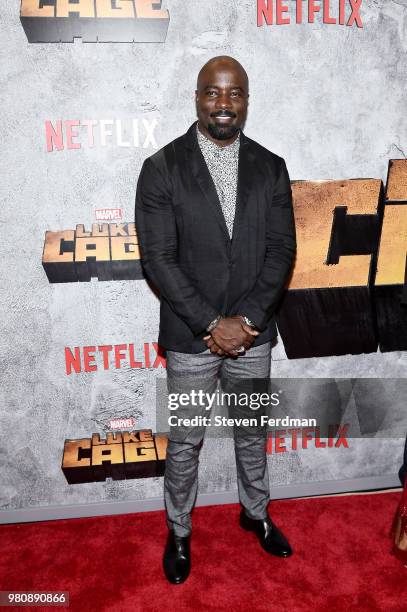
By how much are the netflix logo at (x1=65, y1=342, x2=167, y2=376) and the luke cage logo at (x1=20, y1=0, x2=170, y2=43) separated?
1.29m

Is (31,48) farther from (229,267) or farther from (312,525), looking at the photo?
(312,525)

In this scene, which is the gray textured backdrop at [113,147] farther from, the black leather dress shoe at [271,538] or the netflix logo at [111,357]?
the black leather dress shoe at [271,538]

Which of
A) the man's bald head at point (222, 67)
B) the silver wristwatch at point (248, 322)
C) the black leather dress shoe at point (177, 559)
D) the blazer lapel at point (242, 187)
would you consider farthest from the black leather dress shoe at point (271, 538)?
the man's bald head at point (222, 67)

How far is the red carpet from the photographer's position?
212 centimetres

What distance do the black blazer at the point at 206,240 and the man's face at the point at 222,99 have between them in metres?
0.10

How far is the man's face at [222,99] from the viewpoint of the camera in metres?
1.91

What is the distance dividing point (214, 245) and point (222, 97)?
525mm

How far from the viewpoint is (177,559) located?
225 cm

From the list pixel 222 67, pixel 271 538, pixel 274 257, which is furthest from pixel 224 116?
pixel 271 538

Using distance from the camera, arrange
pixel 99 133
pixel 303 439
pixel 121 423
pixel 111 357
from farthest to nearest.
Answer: pixel 303 439
pixel 121 423
pixel 111 357
pixel 99 133

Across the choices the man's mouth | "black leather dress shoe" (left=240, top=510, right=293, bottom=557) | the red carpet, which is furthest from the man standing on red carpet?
"black leather dress shoe" (left=240, top=510, right=293, bottom=557)

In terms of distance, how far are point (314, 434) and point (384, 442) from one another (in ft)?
1.34

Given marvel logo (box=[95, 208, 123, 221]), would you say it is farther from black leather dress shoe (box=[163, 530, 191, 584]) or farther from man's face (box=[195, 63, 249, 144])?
black leather dress shoe (box=[163, 530, 191, 584])

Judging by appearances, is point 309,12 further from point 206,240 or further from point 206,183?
point 206,240
